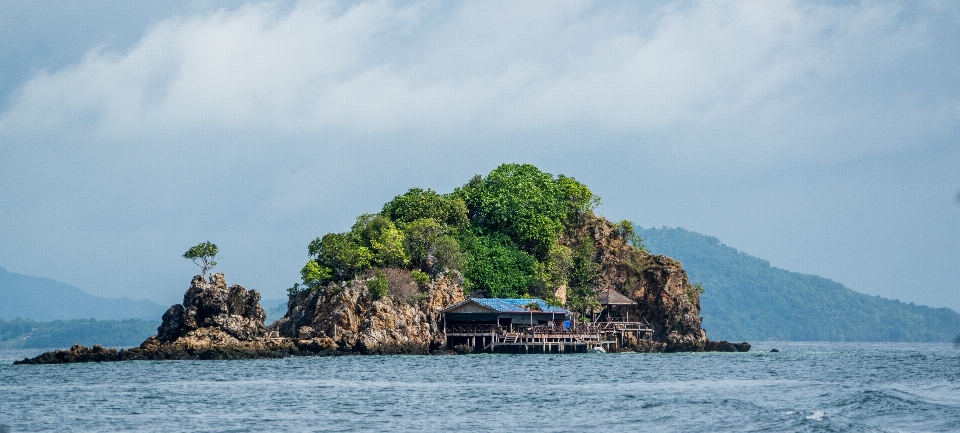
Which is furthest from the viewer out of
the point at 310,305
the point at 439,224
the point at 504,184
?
the point at 504,184

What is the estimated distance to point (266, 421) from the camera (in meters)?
36.2

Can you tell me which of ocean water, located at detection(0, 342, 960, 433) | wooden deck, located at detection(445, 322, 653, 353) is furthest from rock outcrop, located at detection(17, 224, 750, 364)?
ocean water, located at detection(0, 342, 960, 433)

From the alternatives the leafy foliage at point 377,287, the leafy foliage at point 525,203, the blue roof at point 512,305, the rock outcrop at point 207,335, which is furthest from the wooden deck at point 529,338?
the rock outcrop at point 207,335

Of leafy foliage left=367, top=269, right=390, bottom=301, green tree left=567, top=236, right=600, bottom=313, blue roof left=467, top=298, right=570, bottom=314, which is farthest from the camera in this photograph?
green tree left=567, top=236, right=600, bottom=313

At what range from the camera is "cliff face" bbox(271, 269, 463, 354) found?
73.8m

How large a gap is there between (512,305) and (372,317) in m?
10.5

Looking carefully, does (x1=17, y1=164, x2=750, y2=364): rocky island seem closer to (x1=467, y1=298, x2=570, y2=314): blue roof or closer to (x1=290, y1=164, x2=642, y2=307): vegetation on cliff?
(x1=290, y1=164, x2=642, y2=307): vegetation on cliff

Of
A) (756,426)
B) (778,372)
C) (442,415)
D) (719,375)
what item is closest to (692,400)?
(756,426)

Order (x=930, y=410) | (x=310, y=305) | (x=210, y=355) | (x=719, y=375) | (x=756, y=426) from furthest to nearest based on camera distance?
(x=310, y=305), (x=210, y=355), (x=719, y=375), (x=930, y=410), (x=756, y=426)

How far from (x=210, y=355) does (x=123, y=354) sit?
563 cm

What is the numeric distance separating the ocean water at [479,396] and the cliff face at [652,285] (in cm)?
2119

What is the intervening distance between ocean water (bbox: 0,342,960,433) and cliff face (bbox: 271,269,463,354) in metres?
8.78

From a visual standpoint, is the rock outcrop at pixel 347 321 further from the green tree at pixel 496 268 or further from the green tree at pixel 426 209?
the green tree at pixel 426 209

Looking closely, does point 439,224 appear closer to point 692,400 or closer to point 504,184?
point 504,184
